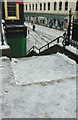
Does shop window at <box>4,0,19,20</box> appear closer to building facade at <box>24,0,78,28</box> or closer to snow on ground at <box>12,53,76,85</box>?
snow on ground at <box>12,53,76,85</box>

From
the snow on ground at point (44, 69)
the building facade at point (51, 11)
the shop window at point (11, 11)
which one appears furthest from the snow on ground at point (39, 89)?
the building facade at point (51, 11)

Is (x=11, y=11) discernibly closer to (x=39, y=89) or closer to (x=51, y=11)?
(x=39, y=89)

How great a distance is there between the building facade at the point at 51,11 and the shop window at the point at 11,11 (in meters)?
14.0

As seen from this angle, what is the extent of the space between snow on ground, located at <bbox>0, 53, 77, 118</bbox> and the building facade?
2317cm

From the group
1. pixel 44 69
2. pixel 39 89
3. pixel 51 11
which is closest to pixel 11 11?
pixel 44 69

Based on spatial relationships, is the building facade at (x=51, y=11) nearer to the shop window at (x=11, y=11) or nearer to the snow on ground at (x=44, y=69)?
the shop window at (x=11, y=11)

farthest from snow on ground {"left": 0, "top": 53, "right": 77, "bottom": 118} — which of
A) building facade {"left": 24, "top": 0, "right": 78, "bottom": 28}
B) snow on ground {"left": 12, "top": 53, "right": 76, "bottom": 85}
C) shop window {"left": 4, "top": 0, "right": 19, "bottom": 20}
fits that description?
building facade {"left": 24, "top": 0, "right": 78, "bottom": 28}

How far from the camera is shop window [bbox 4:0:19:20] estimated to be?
57.1 ft

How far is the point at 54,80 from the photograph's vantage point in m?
6.30

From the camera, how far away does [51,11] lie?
39.2 meters

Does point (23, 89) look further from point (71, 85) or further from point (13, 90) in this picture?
point (71, 85)

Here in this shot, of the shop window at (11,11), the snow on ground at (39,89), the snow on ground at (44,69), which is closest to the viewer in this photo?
the snow on ground at (39,89)

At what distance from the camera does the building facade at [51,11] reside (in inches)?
1320

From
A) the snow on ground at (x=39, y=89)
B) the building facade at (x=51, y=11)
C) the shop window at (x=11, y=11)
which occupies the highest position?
the building facade at (x=51, y=11)
